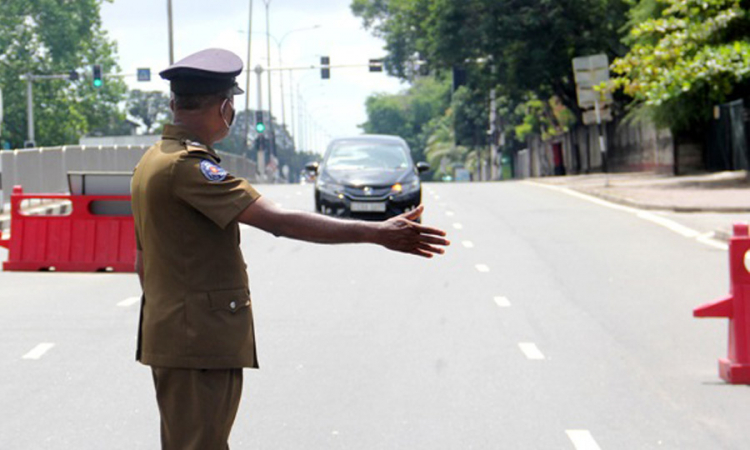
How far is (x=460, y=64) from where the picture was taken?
56.2m

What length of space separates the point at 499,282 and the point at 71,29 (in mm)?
66831

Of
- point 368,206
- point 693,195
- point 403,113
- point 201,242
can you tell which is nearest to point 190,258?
point 201,242

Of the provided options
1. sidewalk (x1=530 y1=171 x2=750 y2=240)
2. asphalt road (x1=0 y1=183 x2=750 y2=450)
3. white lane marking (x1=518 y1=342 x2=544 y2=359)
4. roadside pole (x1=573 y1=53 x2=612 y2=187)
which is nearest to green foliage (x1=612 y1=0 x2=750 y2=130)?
roadside pole (x1=573 y1=53 x2=612 y2=187)

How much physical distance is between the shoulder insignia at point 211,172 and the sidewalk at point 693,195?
15978 mm

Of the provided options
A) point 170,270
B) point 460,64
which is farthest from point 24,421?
point 460,64

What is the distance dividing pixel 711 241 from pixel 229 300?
16.1 meters

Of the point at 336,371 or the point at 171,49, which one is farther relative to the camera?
the point at 171,49

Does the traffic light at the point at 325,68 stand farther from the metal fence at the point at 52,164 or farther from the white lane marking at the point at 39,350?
the white lane marking at the point at 39,350

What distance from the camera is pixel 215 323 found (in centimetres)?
395

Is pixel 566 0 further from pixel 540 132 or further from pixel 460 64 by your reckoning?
pixel 540 132

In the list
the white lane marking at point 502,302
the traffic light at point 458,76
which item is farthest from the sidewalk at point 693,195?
the traffic light at point 458,76

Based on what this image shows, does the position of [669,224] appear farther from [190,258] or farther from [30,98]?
[30,98]

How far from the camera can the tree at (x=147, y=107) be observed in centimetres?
14325

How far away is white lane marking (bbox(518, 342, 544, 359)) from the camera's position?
9.85 metres
